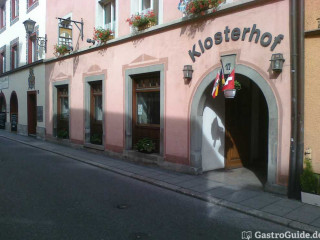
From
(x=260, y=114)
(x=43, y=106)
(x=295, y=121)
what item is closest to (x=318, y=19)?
(x=295, y=121)

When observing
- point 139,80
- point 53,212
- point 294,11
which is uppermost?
point 294,11

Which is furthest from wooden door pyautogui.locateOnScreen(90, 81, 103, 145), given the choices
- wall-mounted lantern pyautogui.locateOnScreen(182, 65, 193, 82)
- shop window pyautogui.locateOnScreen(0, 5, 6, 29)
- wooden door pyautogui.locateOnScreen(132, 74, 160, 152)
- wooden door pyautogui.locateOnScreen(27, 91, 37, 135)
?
shop window pyautogui.locateOnScreen(0, 5, 6, 29)

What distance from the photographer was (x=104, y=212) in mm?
5285

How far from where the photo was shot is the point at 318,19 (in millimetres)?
5746

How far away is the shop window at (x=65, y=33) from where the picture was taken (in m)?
13.3

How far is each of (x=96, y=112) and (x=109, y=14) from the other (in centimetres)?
399

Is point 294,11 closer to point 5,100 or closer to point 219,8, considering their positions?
point 219,8

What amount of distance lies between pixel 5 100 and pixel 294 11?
2171 cm

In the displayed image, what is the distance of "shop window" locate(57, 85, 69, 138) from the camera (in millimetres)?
14650

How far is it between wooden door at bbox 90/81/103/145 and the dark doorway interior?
545 centimetres

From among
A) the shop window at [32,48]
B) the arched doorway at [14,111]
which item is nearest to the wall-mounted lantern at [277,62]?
the shop window at [32,48]

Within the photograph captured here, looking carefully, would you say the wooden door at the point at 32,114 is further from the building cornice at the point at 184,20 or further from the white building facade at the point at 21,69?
the building cornice at the point at 184,20

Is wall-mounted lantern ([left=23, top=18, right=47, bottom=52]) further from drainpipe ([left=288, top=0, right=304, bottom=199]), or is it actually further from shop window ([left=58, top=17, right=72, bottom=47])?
drainpipe ([left=288, top=0, right=304, bottom=199])

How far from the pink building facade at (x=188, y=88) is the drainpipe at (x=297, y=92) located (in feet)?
0.71
